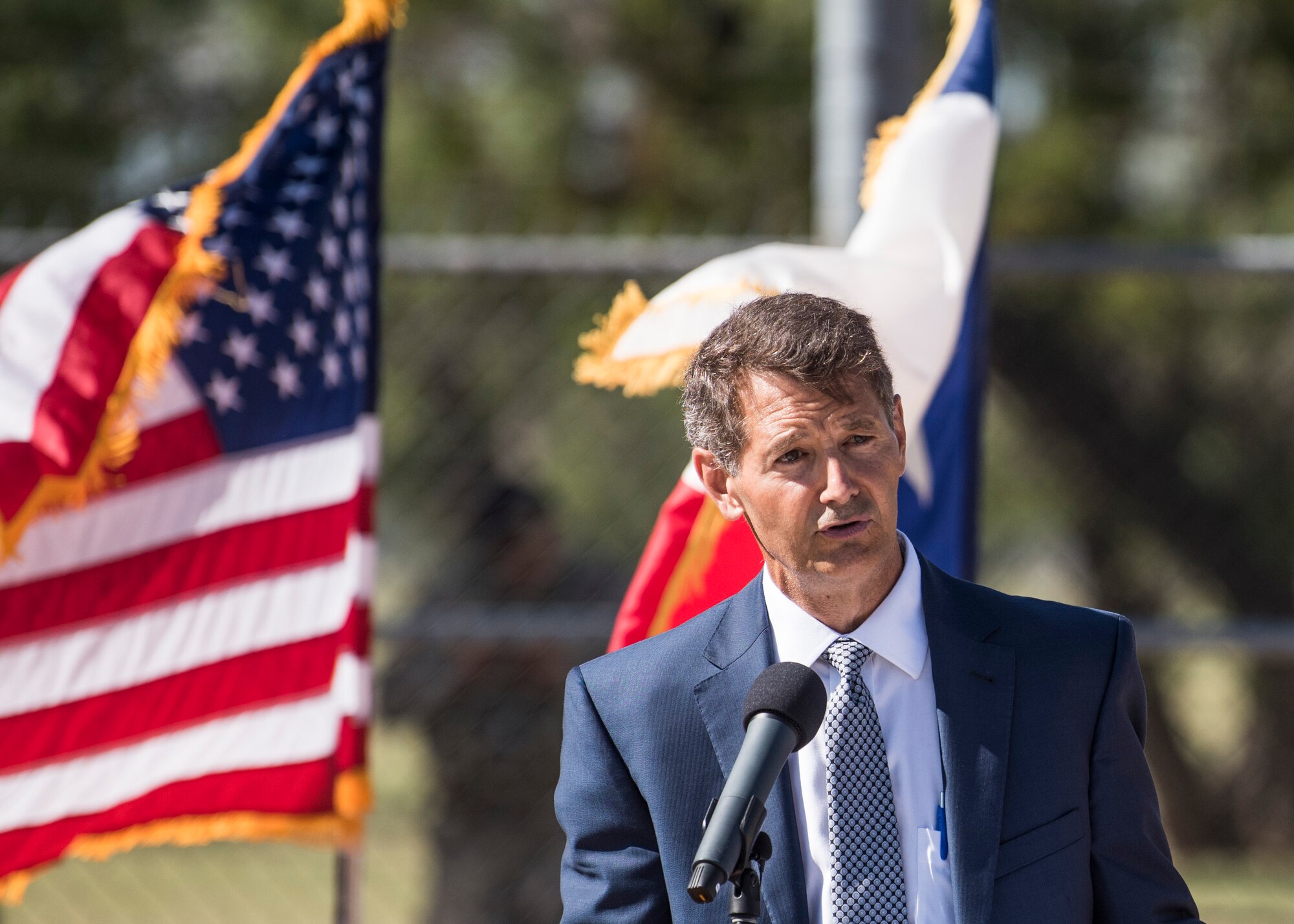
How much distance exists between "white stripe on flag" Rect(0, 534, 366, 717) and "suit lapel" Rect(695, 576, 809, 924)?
1576 millimetres

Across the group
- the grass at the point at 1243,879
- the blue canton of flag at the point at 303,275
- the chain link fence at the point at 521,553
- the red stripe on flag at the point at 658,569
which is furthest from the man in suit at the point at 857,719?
the grass at the point at 1243,879

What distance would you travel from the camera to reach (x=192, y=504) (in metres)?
3.54

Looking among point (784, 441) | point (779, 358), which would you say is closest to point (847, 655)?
point (784, 441)

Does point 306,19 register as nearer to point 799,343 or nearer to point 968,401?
point 968,401

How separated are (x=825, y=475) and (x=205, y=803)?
2111 millimetres

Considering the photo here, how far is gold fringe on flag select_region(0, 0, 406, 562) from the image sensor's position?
3234 millimetres

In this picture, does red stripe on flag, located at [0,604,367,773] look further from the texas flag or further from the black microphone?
the black microphone

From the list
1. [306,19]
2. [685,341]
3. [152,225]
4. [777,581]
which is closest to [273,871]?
[306,19]

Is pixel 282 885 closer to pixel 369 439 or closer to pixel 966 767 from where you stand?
pixel 369 439

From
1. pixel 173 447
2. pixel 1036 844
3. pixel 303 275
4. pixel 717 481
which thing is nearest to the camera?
pixel 1036 844

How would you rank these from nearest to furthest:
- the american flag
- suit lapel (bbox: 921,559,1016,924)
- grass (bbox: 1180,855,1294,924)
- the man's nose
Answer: suit lapel (bbox: 921,559,1016,924)
the man's nose
the american flag
grass (bbox: 1180,855,1294,924)

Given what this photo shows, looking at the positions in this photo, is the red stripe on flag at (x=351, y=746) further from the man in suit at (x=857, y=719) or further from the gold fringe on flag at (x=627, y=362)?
the man in suit at (x=857, y=719)

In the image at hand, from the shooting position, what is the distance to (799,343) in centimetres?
207

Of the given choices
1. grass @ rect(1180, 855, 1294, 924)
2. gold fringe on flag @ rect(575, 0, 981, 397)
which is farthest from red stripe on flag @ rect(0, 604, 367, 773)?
grass @ rect(1180, 855, 1294, 924)
